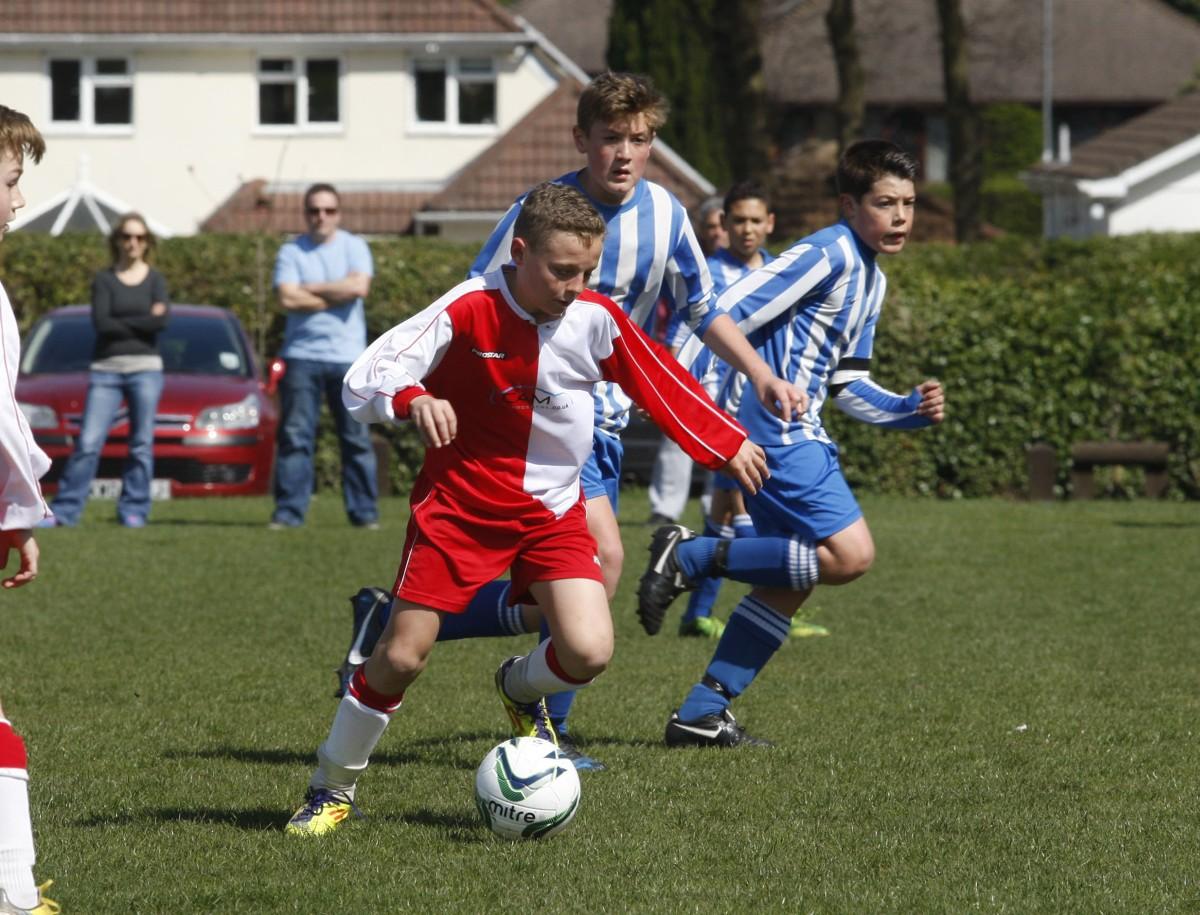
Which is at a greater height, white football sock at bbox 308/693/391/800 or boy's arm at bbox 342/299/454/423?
boy's arm at bbox 342/299/454/423

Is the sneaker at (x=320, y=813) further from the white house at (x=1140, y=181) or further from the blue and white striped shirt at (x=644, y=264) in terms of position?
the white house at (x=1140, y=181)

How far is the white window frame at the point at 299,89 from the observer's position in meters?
39.9

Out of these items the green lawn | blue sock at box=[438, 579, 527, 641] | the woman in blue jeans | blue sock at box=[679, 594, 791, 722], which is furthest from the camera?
the woman in blue jeans

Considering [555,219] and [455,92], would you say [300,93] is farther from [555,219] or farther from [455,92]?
[555,219]

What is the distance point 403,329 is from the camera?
17.1 ft

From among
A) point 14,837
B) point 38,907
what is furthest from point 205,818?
point 14,837

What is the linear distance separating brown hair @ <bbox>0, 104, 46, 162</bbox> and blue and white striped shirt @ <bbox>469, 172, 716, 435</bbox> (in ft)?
7.07

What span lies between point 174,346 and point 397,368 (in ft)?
38.6

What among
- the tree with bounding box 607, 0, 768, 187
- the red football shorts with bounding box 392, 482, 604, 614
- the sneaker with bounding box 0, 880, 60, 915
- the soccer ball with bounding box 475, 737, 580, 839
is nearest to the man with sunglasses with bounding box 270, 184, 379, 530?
the red football shorts with bounding box 392, 482, 604, 614

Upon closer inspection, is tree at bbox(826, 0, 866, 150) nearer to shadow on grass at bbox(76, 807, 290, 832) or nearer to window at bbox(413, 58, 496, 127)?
window at bbox(413, 58, 496, 127)

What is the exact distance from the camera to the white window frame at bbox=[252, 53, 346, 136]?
3994 cm

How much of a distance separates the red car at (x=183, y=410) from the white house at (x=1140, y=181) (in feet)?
77.6

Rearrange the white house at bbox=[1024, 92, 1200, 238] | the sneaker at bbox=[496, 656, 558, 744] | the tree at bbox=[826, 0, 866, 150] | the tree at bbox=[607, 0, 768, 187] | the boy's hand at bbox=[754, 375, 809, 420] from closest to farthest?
1. the boy's hand at bbox=[754, 375, 809, 420]
2. the sneaker at bbox=[496, 656, 558, 744]
3. the tree at bbox=[826, 0, 866, 150]
4. the white house at bbox=[1024, 92, 1200, 238]
5. the tree at bbox=[607, 0, 768, 187]

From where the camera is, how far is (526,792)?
5191mm
